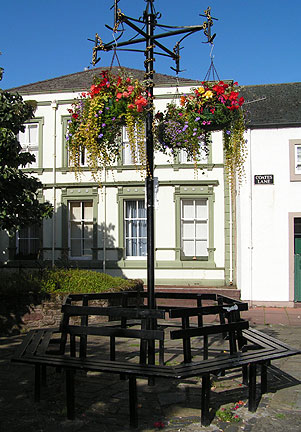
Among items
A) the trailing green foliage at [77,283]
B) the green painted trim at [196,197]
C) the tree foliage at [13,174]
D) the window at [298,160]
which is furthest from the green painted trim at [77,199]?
the window at [298,160]

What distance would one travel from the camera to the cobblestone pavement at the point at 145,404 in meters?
4.77

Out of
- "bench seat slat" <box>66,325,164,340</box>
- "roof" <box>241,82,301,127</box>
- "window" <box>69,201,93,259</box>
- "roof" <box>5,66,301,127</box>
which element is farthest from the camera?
"window" <box>69,201,93,259</box>

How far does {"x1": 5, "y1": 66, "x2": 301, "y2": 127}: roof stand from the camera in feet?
47.0

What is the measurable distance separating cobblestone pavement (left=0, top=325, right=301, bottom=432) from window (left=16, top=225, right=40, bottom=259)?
10.7 m

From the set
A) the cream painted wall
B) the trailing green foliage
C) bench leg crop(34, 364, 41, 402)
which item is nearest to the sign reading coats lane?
the cream painted wall

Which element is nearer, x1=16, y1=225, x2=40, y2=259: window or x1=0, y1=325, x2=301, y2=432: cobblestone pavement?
x1=0, y1=325, x2=301, y2=432: cobblestone pavement

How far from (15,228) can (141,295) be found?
427 centimetres

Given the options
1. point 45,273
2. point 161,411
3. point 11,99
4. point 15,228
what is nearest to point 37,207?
point 15,228

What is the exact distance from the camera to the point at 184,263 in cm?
1603

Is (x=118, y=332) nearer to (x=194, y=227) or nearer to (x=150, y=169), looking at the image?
Result: (x=150, y=169)

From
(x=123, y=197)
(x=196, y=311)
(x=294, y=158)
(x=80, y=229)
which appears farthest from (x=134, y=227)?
(x=196, y=311)

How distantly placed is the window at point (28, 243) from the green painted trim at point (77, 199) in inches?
40.6

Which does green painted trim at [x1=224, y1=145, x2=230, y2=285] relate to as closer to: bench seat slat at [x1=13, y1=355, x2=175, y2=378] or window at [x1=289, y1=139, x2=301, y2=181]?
window at [x1=289, y1=139, x2=301, y2=181]

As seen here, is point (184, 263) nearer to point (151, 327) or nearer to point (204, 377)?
point (151, 327)
